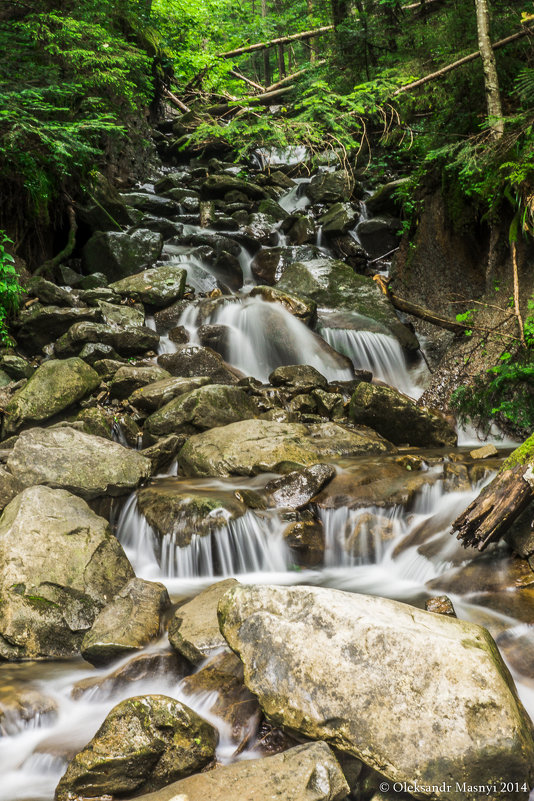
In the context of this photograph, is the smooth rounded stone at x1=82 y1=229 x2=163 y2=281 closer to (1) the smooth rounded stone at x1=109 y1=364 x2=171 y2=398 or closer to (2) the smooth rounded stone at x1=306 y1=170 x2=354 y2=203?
(1) the smooth rounded stone at x1=109 y1=364 x2=171 y2=398

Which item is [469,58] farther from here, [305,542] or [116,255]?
[116,255]

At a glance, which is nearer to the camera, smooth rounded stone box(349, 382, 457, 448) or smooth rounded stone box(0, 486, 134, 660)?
smooth rounded stone box(0, 486, 134, 660)

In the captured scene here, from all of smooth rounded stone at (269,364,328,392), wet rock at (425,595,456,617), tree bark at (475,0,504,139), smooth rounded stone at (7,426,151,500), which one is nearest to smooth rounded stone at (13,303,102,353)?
smooth rounded stone at (269,364,328,392)

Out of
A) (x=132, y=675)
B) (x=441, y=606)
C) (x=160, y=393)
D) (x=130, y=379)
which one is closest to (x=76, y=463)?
(x=160, y=393)

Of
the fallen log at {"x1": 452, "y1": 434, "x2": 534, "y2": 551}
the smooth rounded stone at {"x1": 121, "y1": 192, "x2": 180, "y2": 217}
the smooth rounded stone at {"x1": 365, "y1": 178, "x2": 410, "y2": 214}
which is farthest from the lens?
the smooth rounded stone at {"x1": 121, "y1": 192, "x2": 180, "y2": 217}

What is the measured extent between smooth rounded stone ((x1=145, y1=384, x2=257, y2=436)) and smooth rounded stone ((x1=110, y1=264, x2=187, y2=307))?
3.93m

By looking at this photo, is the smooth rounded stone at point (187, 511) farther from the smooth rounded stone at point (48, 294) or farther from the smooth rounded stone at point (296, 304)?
the smooth rounded stone at point (48, 294)

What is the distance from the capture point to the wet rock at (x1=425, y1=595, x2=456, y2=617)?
145 inches

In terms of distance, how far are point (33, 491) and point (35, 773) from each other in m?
2.22

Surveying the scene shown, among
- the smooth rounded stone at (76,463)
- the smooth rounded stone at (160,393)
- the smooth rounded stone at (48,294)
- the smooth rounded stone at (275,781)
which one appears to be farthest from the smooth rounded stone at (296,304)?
the smooth rounded stone at (275,781)

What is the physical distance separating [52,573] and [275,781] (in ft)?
8.27

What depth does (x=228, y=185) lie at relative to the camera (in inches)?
699

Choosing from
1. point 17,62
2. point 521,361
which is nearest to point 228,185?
point 17,62

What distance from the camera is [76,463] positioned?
5543mm
